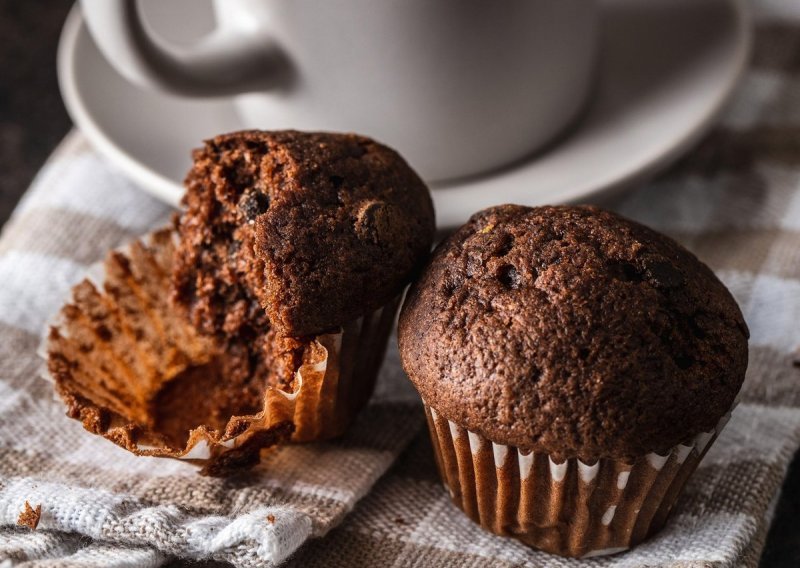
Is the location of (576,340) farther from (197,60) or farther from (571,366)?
(197,60)

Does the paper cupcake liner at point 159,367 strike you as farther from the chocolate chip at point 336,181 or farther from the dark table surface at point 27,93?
the dark table surface at point 27,93

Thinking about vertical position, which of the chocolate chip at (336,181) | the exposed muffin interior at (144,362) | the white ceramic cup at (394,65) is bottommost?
the exposed muffin interior at (144,362)

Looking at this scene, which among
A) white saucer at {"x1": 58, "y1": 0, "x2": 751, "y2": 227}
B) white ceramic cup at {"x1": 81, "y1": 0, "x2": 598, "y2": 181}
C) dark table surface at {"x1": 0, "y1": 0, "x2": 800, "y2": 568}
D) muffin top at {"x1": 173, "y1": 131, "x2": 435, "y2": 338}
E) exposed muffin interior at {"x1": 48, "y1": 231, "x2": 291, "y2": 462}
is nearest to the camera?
muffin top at {"x1": 173, "y1": 131, "x2": 435, "y2": 338}

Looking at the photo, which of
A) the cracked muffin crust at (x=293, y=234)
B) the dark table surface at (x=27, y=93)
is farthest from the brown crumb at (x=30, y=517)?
the dark table surface at (x=27, y=93)

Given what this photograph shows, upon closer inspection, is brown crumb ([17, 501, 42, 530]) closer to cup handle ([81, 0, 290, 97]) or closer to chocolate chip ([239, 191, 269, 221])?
chocolate chip ([239, 191, 269, 221])

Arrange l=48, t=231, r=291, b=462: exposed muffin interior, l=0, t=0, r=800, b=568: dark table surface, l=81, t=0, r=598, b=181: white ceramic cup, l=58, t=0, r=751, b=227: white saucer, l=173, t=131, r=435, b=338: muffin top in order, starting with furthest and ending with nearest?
l=0, t=0, r=800, b=568: dark table surface, l=58, t=0, r=751, b=227: white saucer, l=81, t=0, r=598, b=181: white ceramic cup, l=48, t=231, r=291, b=462: exposed muffin interior, l=173, t=131, r=435, b=338: muffin top

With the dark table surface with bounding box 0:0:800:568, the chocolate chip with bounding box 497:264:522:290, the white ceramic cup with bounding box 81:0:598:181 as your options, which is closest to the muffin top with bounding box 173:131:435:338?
the chocolate chip with bounding box 497:264:522:290

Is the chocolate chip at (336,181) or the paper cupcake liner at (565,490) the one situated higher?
the chocolate chip at (336,181)
